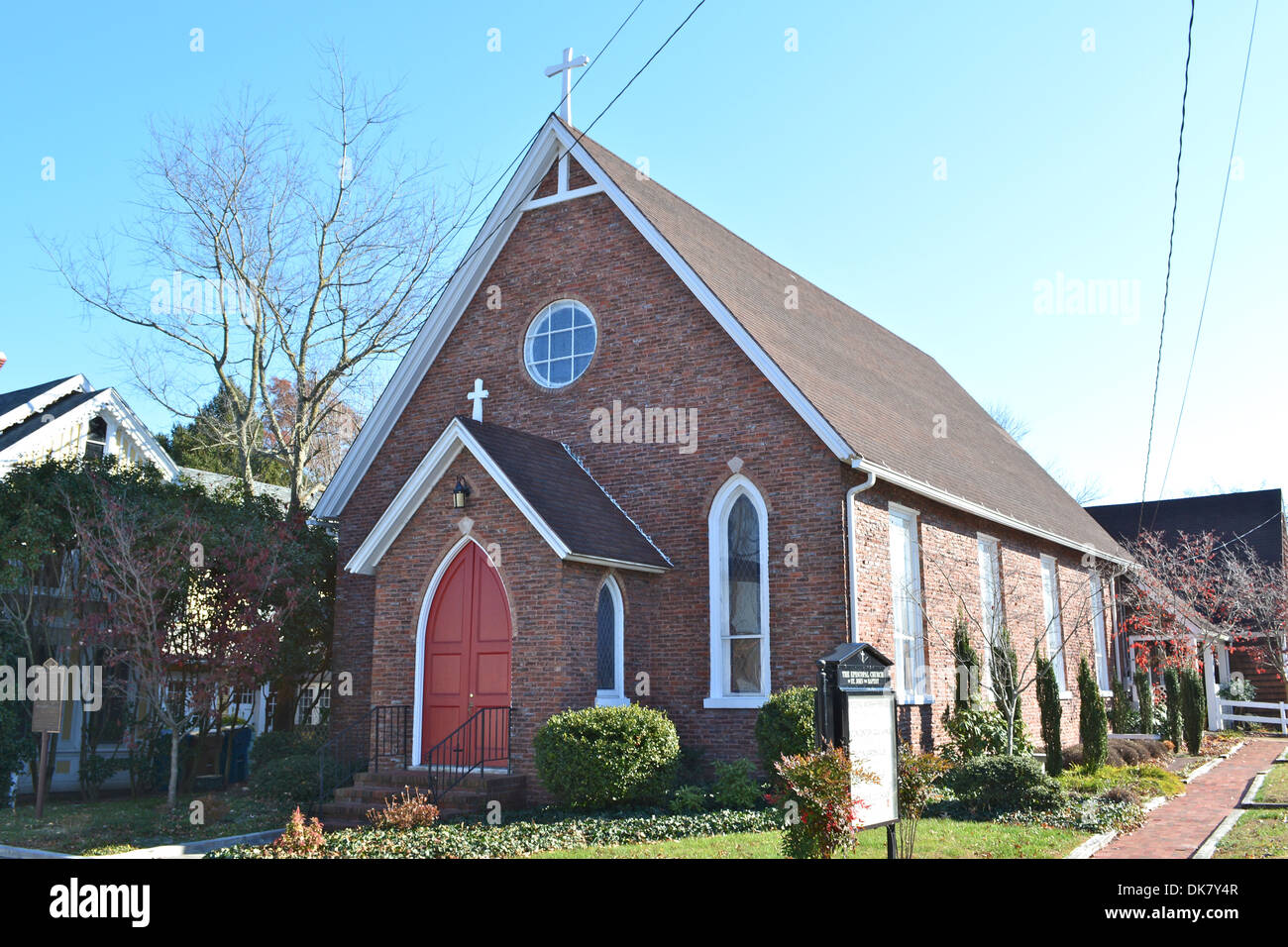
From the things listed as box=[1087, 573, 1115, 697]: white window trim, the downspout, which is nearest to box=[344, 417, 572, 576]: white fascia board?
the downspout

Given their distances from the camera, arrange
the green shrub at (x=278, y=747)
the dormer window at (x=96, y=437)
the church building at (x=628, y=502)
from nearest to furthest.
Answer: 1. the church building at (x=628, y=502)
2. the green shrub at (x=278, y=747)
3. the dormer window at (x=96, y=437)

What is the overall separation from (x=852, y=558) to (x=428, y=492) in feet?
19.5

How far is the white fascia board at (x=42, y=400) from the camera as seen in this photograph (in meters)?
23.0

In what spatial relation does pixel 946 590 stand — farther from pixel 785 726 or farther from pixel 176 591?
pixel 176 591

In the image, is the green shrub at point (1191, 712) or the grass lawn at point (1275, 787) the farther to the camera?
the green shrub at point (1191, 712)

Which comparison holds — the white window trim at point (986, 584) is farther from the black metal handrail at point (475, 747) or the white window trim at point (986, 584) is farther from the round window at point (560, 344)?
the black metal handrail at point (475, 747)

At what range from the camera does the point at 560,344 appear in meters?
17.5

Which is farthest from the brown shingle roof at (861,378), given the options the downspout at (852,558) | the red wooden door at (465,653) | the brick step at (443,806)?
the brick step at (443,806)

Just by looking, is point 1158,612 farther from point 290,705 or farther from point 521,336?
point 290,705

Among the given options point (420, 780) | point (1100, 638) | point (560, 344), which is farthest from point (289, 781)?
point (1100, 638)

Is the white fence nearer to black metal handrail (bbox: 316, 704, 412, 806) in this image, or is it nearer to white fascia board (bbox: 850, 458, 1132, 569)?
white fascia board (bbox: 850, 458, 1132, 569)

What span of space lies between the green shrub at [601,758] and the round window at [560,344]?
20.5ft

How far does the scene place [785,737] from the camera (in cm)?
1272
